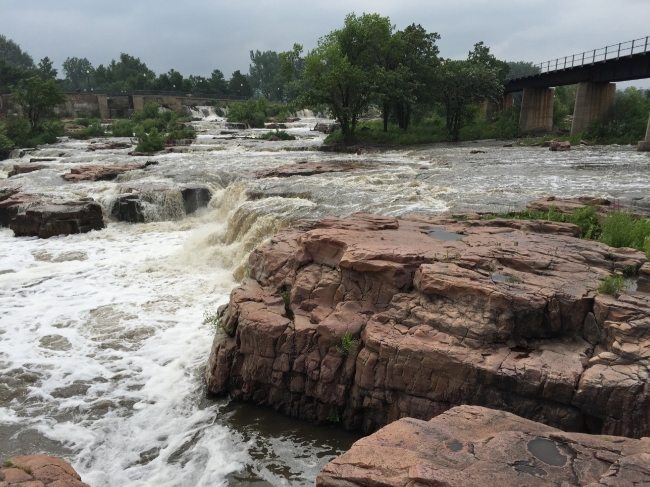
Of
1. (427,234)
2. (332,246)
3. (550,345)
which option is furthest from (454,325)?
(427,234)

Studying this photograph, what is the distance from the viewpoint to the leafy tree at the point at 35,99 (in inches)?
1254

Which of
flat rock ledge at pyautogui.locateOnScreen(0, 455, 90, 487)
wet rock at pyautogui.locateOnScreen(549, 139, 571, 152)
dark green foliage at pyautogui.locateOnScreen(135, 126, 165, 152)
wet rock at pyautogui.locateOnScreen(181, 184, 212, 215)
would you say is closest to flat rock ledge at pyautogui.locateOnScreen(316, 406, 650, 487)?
flat rock ledge at pyautogui.locateOnScreen(0, 455, 90, 487)

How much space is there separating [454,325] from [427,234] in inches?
111

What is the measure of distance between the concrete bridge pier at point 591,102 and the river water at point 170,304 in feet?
31.7

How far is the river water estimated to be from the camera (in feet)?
17.6

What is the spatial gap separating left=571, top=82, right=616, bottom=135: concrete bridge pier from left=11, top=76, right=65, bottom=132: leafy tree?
3335cm

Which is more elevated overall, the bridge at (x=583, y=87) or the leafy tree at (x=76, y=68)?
the leafy tree at (x=76, y=68)

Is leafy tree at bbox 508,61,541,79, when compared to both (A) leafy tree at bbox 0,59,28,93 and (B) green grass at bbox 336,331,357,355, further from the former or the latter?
(B) green grass at bbox 336,331,357,355

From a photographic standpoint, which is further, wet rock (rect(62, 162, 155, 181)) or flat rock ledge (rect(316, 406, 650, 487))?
wet rock (rect(62, 162, 155, 181))

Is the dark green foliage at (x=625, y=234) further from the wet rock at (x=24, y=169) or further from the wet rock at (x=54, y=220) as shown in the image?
the wet rock at (x=24, y=169)

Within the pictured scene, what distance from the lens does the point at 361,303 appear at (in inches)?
241

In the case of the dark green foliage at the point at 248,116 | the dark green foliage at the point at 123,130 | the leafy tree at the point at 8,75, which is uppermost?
the leafy tree at the point at 8,75

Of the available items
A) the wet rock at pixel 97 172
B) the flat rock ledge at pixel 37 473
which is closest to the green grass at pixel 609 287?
the flat rock ledge at pixel 37 473

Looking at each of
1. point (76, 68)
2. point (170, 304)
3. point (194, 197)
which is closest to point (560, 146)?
point (194, 197)
